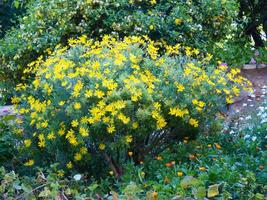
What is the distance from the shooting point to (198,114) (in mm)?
3729

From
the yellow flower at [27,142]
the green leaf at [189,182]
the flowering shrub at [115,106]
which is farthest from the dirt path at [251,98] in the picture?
the green leaf at [189,182]

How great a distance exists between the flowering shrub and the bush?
4.77 ft

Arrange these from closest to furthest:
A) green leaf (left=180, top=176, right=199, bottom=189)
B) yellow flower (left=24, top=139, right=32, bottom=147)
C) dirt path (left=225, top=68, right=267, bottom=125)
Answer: green leaf (left=180, top=176, right=199, bottom=189)
yellow flower (left=24, top=139, right=32, bottom=147)
dirt path (left=225, top=68, right=267, bottom=125)

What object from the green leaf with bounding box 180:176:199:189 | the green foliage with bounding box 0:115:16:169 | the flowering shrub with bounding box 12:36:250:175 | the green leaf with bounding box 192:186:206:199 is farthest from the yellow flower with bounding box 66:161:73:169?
the green leaf with bounding box 192:186:206:199

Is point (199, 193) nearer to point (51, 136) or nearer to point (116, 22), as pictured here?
point (51, 136)

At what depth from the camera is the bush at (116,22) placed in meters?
5.35

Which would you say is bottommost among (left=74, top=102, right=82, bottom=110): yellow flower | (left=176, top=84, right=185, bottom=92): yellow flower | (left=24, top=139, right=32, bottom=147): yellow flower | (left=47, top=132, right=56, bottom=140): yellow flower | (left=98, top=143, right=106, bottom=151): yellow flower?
(left=24, top=139, right=32, bottom=147): yellow flower

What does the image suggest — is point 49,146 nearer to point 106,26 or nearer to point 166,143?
point 166,143

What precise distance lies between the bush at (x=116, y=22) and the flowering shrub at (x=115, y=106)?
1.45 m

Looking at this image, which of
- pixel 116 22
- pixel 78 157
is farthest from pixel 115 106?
pixel 116 22

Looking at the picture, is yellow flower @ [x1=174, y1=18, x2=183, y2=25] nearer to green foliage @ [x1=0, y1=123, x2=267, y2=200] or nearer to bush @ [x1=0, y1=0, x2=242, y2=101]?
bush @ [x1=0, y1=0, x2=242, y2=101]

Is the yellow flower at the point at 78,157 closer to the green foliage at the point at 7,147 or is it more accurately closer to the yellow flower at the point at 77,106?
the yellow flower at the point at 77,106

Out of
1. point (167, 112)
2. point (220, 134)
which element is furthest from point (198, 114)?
point (220, 134)

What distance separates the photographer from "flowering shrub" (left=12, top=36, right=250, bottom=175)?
3412 mm
